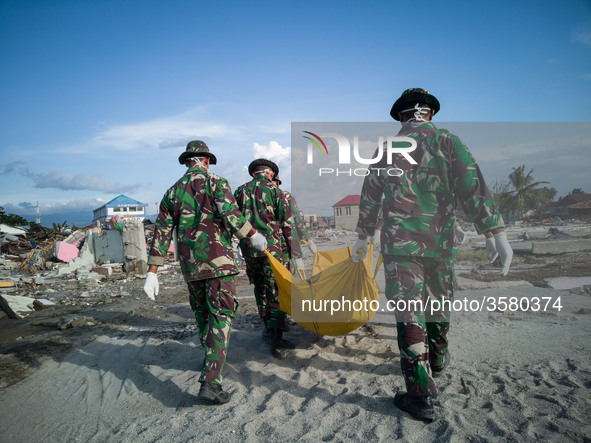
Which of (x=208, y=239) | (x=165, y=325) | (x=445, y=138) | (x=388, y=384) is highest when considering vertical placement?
(x=445, y=138)

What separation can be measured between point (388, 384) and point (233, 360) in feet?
4.51

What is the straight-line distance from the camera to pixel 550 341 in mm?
2900

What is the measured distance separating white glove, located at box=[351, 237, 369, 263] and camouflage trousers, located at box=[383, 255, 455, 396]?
455 mm

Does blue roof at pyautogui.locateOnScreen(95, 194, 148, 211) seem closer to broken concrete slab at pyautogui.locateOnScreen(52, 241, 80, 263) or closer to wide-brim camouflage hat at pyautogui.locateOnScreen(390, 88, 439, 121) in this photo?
broken concrete slab at pyautogui.locateOnScreen(52, 241, 80, 263)

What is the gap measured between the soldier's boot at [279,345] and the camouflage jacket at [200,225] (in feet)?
3.05

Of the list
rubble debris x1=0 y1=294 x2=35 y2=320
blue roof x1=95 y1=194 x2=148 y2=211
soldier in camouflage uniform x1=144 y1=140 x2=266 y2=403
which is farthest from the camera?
blue roof x1=95 y1=194 x2=148 y2=211

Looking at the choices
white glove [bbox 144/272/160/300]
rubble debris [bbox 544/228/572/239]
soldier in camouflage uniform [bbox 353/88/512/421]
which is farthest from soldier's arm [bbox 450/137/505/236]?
rubble debris [bbox 544/228/572/239]

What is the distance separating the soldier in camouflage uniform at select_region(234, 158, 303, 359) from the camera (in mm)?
3328

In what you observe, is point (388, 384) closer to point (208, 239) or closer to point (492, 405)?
point (492, 405)

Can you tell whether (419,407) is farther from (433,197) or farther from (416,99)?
(416,99)

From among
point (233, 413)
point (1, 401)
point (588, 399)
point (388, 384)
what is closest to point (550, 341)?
point (588, 399)

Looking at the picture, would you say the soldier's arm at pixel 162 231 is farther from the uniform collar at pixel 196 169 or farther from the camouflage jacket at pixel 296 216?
Answer: the camouflage jacket at pixel 296 216

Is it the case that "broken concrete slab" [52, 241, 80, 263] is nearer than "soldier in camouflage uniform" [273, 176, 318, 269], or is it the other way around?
"soldier in camouflage uniform" [273, 176, 318, 269]

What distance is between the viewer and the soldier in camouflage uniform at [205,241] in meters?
2.55
